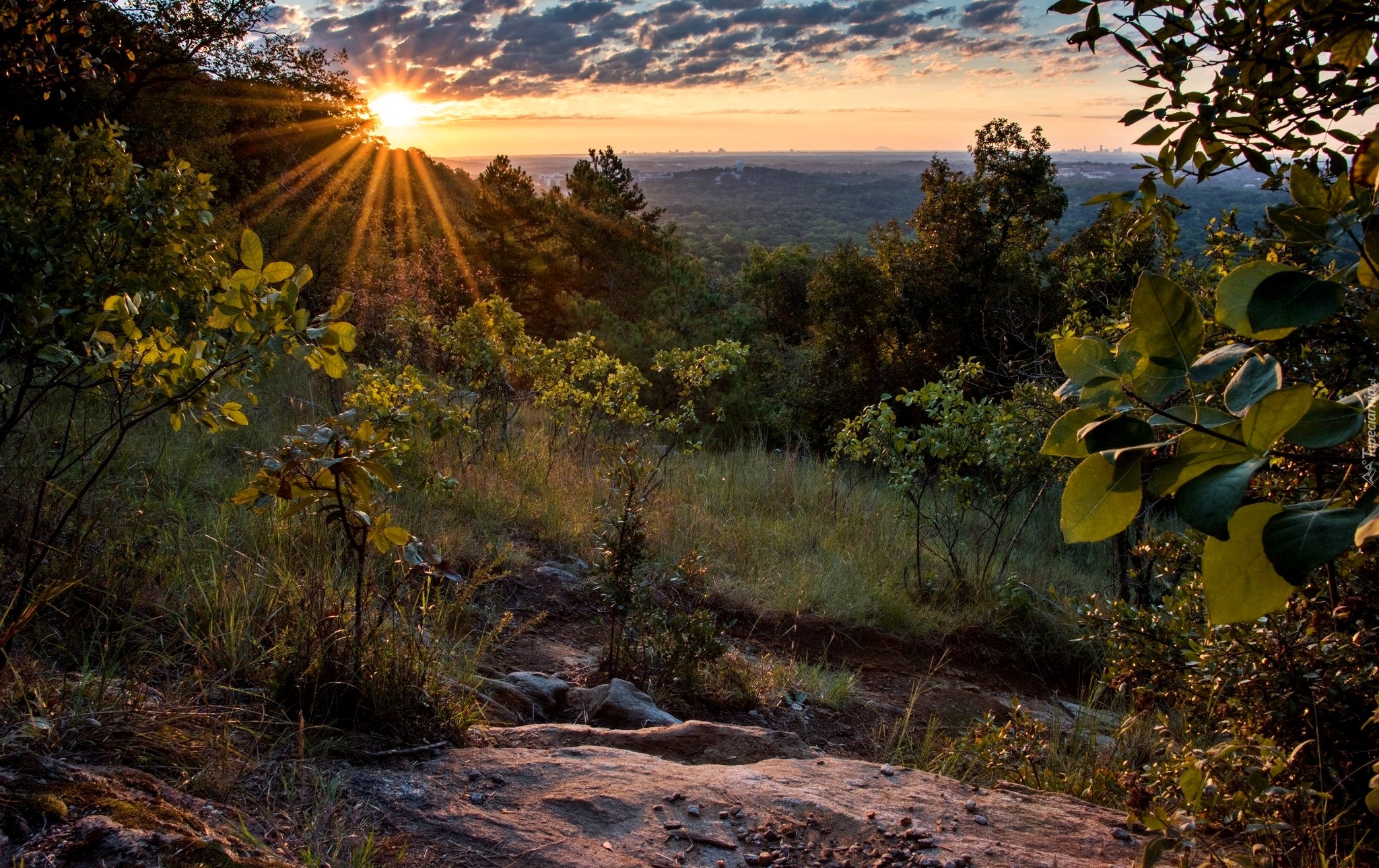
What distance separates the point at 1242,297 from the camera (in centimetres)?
65

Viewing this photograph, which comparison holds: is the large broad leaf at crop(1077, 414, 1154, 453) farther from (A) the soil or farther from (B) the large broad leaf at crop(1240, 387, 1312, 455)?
(A) the soil

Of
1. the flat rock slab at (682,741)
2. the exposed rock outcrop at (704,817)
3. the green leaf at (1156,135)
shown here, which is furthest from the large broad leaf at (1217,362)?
the flat rock slab at (682,741)

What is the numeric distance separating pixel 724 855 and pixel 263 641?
1.79 metres

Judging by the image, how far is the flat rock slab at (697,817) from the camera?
6.26ft

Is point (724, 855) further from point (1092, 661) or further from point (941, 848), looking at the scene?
point (1092, 661)

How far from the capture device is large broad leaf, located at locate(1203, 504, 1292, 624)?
59 centimetres

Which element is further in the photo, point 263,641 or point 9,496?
point 9,496

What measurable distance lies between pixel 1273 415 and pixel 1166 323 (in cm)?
13

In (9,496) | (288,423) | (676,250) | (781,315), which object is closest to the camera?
(9,496)

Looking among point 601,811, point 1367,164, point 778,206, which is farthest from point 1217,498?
point 778,206

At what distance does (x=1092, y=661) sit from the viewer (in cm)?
551

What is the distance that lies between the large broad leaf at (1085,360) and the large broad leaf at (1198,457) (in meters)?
0.12

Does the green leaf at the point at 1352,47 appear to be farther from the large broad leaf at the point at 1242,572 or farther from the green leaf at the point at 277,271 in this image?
the green leaf at the point at 277,271

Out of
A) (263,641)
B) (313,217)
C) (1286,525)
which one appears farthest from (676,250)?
(1286,525)
